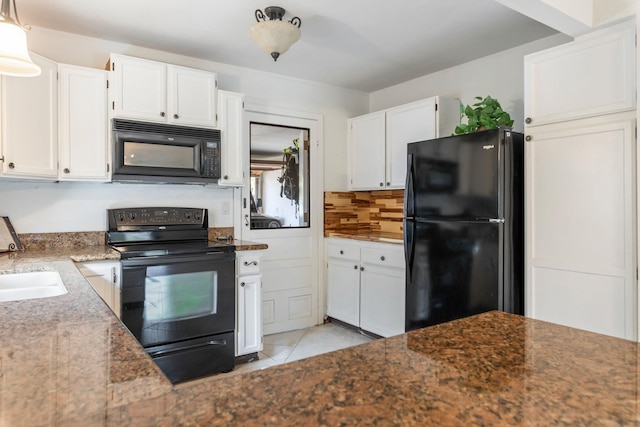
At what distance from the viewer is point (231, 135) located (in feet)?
10.2

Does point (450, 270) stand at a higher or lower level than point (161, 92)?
lower

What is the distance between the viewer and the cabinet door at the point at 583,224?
1.93 m

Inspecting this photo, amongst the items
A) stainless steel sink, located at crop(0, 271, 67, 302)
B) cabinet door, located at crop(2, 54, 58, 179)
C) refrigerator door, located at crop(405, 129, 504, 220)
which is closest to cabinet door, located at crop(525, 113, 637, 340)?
refrigerator door, located at crop(405, 129, 504, 220)

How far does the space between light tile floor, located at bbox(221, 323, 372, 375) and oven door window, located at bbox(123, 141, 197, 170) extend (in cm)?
152

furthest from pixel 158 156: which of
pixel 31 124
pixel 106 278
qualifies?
pixel 106 278

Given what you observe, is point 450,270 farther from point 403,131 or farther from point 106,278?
point 106,278

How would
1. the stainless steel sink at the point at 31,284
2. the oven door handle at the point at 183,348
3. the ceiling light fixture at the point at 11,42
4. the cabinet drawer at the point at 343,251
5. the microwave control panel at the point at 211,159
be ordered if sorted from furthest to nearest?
the cabinet drawer at the point at 343,251
the microwave control panel at the point at 211,159
the oven door handle at the point at 183,348
the stainless steel sink at the point at 31,284
the ceiling light fixture at the point at 11,42

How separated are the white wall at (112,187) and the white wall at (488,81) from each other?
2.94 ft

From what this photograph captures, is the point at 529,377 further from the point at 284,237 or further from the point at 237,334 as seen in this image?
the point at 284,237

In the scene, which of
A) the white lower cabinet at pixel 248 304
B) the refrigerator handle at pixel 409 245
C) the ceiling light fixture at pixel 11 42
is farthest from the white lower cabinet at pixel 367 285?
the ceiling light fixture at pixel 11 42

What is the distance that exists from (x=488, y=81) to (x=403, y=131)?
758 mm

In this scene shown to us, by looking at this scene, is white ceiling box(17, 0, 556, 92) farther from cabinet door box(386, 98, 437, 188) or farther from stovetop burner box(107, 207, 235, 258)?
stovetop burner box(107, 207, 235, 258)

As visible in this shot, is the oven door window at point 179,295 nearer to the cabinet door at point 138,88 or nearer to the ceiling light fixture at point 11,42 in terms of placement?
the cabinet door at point 138,88

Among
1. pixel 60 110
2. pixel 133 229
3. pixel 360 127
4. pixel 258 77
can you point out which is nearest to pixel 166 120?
pixel 60 110
